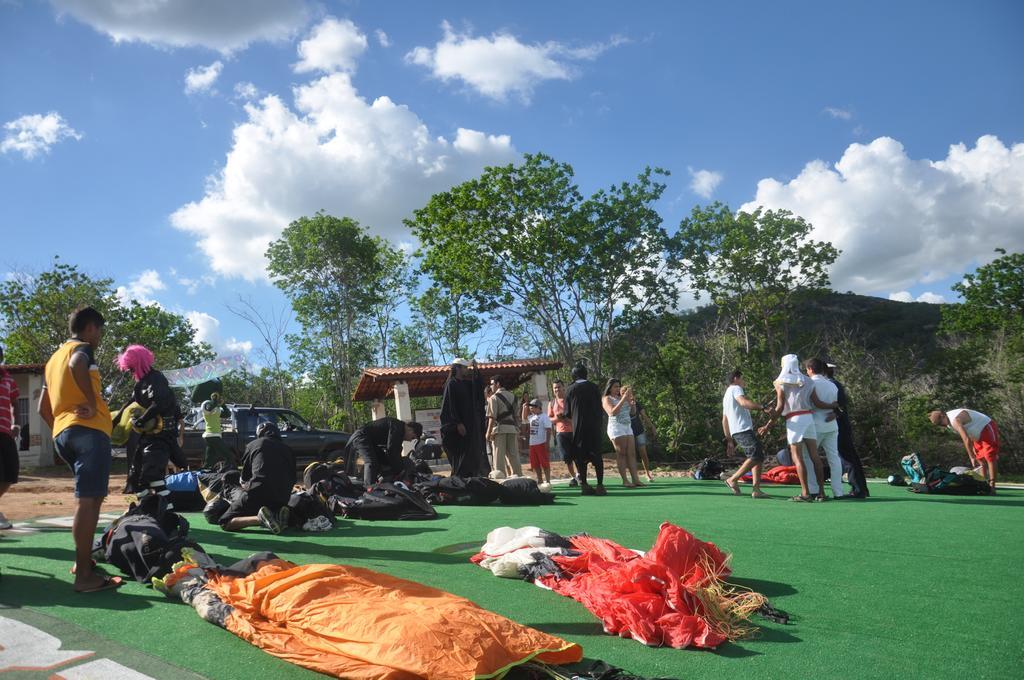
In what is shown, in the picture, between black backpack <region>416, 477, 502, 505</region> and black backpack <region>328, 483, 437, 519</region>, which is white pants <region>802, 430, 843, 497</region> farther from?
black backpack <region>328, 483, 437, 519</region>

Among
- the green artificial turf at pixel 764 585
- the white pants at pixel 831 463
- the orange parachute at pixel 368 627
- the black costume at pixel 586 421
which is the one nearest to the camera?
the orange parachute at pixel 368 627

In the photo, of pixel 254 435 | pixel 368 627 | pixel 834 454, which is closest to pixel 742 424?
pixel 834 454

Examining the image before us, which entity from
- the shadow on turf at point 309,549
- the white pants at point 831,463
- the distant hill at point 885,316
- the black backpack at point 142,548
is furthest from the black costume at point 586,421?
the distant hill at point 885,316

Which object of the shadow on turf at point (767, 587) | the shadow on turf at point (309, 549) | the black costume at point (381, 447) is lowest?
the shadow on turf at point (767, 587)

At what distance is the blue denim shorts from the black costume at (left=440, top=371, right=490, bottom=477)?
5.55 m

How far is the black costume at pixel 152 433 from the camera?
5.93 m

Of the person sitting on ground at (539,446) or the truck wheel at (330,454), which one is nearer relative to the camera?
the person sitting on ground at (539,446)

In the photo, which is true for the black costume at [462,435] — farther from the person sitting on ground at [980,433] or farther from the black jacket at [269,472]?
the person sitting on ground at [980,433]

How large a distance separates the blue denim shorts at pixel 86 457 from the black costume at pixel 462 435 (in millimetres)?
5551

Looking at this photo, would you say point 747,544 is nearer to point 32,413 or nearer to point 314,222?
point 32,413

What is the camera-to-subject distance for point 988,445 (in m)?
8.92

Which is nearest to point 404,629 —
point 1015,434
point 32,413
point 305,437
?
point 305,437

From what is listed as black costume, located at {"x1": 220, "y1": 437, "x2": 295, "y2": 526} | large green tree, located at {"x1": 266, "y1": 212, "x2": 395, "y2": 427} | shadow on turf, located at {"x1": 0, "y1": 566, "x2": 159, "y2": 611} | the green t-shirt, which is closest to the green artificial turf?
shadow on turf, located at {"x1": 0, "y1": 566, "x2": 159, "y2": 611}

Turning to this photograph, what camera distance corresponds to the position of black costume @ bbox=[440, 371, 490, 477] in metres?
9.48
